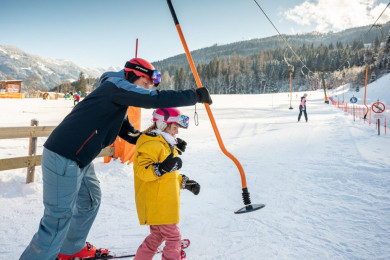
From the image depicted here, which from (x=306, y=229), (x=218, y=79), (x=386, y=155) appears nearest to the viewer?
(x=306, y=229)

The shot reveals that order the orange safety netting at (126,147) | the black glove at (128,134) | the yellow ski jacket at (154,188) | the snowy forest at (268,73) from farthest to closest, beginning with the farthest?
the snowy forest at (268,73) → the orange safety netting at (126,147) → the black glove at (128,134) → the yellow ski jacket at (154,188)

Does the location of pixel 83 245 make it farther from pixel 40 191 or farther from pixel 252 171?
pixel 252 171

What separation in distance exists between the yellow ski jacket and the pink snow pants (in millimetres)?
98

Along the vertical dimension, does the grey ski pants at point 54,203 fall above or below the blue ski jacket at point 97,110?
below

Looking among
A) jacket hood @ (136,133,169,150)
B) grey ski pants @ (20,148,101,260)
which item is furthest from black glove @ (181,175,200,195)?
grey ski pants @ (20,148,101,260)

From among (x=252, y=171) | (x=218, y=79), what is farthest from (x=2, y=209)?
(x=218, y=79)

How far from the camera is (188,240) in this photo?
9.30 ft

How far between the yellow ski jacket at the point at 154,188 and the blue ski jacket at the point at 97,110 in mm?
389

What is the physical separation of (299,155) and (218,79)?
105073 mm

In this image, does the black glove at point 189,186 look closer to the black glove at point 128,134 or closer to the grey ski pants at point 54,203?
the black glove at point 128,134

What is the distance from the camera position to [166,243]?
83.9 inches

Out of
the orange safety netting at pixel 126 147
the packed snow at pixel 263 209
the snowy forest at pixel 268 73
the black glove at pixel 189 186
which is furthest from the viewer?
the snowy forest at pixel 268 73

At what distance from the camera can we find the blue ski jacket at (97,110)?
174cm

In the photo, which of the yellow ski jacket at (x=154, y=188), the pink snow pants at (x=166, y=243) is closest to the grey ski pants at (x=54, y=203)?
the yellow ski jacket at (x=154, y=188)
